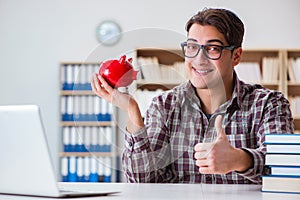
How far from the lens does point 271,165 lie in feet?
4.99

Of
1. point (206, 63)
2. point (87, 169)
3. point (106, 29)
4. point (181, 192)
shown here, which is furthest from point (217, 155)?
point (106, 29)

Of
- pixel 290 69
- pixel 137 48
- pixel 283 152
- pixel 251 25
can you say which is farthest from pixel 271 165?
pixel 251 25

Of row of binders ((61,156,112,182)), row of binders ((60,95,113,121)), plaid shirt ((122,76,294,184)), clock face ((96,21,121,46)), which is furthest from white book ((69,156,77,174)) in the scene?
row of binders ((60,95,113,121))

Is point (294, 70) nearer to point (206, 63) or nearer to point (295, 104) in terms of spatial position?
point (295, 104)

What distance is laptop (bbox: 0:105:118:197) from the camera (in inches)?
47.0

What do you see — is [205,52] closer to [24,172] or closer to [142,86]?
[142,86]

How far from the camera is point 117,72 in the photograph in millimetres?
1506

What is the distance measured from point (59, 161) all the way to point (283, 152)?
12.9 ft

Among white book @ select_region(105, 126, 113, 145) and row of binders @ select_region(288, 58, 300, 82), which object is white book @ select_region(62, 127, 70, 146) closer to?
row of binders @ select_region(288, 58, 300, 82)

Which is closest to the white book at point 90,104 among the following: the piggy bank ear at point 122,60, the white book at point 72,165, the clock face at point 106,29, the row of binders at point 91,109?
the row of binders at point 91,109

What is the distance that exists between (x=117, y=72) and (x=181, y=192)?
0.35 meters

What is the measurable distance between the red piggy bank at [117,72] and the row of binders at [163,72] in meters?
0.04

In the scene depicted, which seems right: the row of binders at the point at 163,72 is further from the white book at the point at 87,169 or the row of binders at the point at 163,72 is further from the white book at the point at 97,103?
the white book at the point at 87,169

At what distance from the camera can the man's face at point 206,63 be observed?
1578mm
